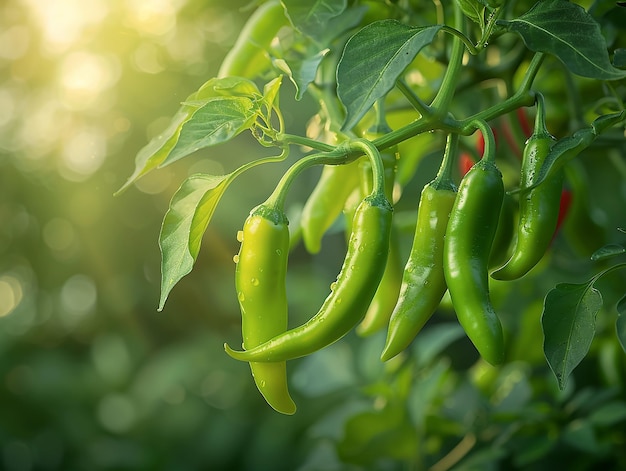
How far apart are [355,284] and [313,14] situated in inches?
9.2

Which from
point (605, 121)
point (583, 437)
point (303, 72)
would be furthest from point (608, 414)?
point (303, 72)

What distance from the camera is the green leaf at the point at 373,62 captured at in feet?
1.62

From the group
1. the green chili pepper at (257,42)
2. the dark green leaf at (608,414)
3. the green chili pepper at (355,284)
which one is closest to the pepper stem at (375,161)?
the green chili pepper at (355,284)

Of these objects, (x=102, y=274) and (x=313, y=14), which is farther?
(x=102, y=274)

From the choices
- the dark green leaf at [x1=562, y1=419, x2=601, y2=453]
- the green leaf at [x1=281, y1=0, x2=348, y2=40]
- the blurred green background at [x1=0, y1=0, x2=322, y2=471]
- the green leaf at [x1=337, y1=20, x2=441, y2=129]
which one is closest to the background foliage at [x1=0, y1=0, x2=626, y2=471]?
the blurred green background at [x1=0, y1=0, x2=322, y2=471]

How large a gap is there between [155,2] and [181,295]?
0.92 metres

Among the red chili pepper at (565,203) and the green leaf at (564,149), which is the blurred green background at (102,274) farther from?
the green leaf at (564,149)

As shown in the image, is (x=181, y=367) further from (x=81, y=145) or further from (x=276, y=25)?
(x=276, y=25)

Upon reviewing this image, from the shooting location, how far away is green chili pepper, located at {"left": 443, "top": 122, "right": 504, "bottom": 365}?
1.81ft

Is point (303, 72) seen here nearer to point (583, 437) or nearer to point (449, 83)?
point (449, 83)

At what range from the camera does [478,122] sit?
1.84 feet

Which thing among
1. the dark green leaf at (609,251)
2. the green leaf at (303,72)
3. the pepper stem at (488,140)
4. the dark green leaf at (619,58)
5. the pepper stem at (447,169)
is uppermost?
the green leaf at (303,72)

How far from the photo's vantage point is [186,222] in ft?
1.91

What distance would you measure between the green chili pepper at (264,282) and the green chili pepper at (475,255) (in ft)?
0.38
